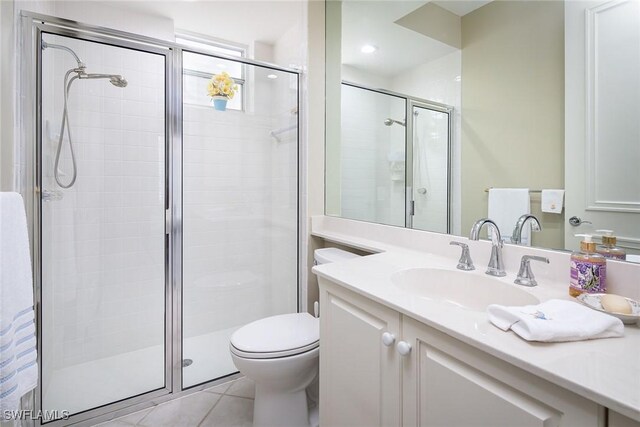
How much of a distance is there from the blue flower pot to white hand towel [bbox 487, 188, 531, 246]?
1.68m

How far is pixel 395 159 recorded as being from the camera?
181 cm

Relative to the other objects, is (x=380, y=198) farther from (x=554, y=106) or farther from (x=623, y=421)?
(x=623, y=421)

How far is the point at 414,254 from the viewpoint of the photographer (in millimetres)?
1414

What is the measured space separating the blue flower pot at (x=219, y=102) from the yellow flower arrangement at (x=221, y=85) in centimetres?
2

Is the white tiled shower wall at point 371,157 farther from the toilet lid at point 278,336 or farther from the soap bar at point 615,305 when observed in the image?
the soap bar at point 615,305

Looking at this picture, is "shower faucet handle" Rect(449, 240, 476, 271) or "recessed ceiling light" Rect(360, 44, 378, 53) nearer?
"shower faucet handle" Rect(449, 240, 476, 271)

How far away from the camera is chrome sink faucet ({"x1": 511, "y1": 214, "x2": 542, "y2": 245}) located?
3.59ft

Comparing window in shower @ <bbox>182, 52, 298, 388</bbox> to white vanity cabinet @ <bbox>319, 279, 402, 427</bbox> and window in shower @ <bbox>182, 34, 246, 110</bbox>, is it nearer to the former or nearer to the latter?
window in shower @ <bbox>182, 34, 246, 110</bbox>

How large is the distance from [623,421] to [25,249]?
1571 millimetres

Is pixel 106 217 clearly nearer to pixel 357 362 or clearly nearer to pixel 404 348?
pixel 357 362

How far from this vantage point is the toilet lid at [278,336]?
136cm

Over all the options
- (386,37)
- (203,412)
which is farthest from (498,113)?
(203,412)

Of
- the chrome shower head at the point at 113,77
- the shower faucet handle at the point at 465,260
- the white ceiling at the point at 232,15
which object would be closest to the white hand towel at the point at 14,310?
the chrome shower head at the point at 113,77

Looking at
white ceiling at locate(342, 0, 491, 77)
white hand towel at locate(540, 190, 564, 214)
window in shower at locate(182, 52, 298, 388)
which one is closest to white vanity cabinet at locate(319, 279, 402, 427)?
white hand towel at locate(540, 190, 564, 214)
